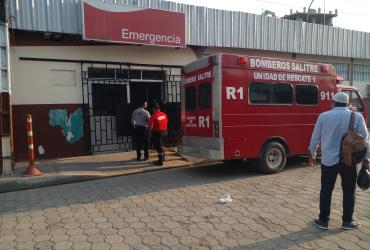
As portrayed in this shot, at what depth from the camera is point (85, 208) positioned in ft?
18.6

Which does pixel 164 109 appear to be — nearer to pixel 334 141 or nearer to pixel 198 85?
pixel 198 85

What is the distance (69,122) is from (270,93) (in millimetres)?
5908

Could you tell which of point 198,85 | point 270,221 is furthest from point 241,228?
point 198,85

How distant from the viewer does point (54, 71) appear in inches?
389

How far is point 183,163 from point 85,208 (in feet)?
13.5

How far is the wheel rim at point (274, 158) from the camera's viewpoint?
316 inches

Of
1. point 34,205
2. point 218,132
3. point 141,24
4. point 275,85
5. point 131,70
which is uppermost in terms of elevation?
point 141,24

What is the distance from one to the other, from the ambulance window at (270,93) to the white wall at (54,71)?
4.79 metres

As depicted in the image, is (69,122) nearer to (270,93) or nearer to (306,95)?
(270,93)

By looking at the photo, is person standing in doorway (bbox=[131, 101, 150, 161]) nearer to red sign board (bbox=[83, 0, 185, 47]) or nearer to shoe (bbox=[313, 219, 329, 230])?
red sign board (bbox=[83, 0, 185, 47])

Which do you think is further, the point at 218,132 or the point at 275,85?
the point at 275,85

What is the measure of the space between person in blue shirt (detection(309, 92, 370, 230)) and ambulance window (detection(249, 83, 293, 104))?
10.4ft

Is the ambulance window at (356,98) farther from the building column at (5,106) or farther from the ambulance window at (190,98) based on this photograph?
the building column at (5,106)

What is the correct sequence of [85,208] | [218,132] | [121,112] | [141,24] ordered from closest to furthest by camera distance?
[85,208] → [218,132] → [141,24] → [121,112]
